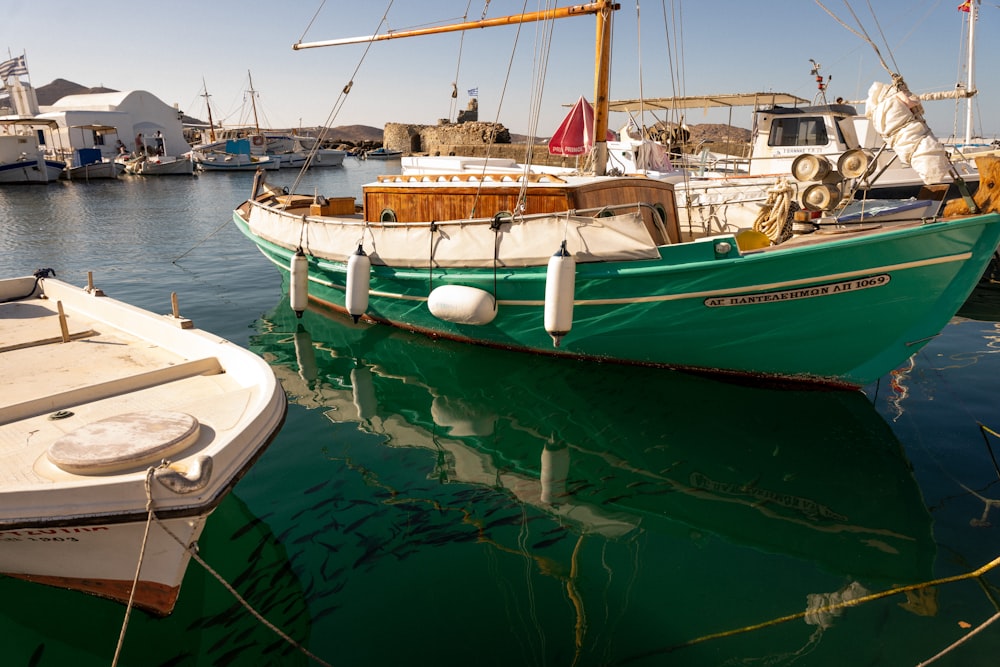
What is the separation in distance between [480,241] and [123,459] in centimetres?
592

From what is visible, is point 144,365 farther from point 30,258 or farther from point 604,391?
point 30,258

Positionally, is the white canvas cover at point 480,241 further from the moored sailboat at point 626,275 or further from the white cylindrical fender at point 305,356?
the white cylindrical fender at point 305,356

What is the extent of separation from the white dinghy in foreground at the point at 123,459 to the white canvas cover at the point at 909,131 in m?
7.86

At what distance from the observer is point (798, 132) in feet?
57.8

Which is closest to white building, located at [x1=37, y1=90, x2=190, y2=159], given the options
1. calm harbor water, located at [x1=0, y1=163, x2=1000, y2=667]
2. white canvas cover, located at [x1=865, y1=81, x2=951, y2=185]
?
calm harbor water, located at [x1=0, y1=163, x2=1000, y2=667]

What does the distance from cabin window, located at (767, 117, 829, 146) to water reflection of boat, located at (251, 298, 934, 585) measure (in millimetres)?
11843

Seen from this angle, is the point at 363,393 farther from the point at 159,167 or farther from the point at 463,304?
the point at 159,167

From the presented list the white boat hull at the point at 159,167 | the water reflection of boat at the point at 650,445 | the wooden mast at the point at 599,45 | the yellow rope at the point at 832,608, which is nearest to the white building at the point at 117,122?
the white boat hull at the point at 159,167

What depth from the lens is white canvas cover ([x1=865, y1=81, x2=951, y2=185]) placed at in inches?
294

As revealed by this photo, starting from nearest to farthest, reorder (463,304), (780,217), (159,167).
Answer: (780,217) → (463,304) → (159,167)

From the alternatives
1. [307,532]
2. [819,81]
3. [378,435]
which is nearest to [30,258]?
[378,435]

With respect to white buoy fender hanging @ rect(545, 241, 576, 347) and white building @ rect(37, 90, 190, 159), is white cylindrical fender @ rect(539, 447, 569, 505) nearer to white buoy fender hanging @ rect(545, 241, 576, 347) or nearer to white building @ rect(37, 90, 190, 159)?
white buoy fender hanging @ rect(545, 241, 576, 347)

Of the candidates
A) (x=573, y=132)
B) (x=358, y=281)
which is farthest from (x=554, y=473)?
(x=573, y=132)

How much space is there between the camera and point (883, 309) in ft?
23.9
